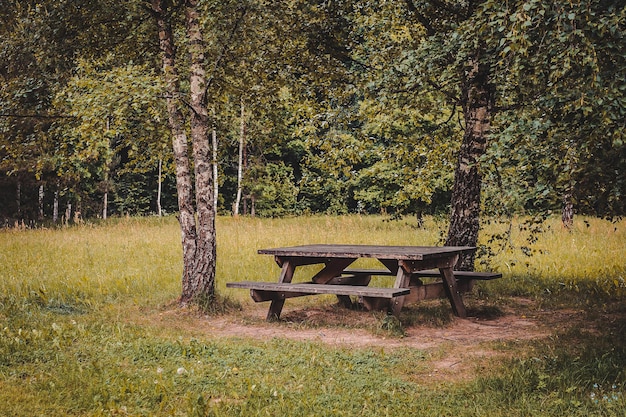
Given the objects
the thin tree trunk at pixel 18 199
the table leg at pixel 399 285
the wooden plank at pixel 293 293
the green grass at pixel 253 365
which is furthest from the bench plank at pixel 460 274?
the thin tree trunk at pixel 18 199

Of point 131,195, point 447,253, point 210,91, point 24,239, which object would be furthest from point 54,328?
point 131,195

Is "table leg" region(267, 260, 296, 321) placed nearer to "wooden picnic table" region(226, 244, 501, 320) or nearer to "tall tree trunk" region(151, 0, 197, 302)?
"wooden picnic table" region(226, 244, 501, 320)

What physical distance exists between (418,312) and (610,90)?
5.41 meters

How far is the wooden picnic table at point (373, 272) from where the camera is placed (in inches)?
326

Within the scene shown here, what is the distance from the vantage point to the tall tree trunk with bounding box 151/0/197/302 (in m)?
10.2

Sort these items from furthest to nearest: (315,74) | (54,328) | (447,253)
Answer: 1. (315,74)
2. (447,253)
3. (54,328)

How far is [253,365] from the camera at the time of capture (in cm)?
665

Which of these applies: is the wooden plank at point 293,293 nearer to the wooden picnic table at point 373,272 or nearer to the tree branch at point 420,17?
the wooden picnic table at point 373,272

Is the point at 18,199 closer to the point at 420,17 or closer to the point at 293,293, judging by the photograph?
the point at 420,17

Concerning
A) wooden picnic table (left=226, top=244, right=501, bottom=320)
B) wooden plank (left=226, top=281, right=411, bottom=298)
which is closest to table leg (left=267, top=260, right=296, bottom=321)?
wooden picnic table (left=226, top=244, right=501, bottom=320)

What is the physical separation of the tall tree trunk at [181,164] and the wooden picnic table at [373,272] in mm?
1223

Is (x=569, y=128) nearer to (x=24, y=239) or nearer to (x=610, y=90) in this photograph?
(x=610, y=90)

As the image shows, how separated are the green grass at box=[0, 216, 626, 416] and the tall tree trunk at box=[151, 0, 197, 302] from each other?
898 mm

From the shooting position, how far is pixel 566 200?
7113mm
